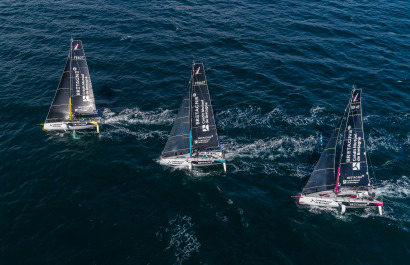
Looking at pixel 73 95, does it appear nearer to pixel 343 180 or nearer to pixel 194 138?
pixel 194 138

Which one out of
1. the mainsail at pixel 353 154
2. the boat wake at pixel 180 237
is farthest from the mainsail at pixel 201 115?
the mainsail at pixel 353 154

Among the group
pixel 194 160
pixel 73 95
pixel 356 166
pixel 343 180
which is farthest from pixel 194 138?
pixel 73 95

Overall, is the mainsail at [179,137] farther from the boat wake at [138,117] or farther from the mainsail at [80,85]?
the mainsail at [80,85]

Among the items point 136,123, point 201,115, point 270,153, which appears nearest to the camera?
point 201,115

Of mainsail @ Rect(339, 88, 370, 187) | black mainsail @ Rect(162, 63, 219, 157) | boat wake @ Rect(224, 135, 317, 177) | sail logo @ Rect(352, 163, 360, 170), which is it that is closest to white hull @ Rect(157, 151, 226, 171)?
black mainsail @ Rect(162, 63, 219, 157)

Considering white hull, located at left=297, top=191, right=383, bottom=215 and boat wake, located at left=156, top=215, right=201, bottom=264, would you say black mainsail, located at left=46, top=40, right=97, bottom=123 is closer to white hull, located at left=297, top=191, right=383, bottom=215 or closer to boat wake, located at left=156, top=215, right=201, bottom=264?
boat wake, located at left=156, top=215, right=201, bottom=264

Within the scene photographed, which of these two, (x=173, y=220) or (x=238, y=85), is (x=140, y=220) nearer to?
(x=173, y=220)
